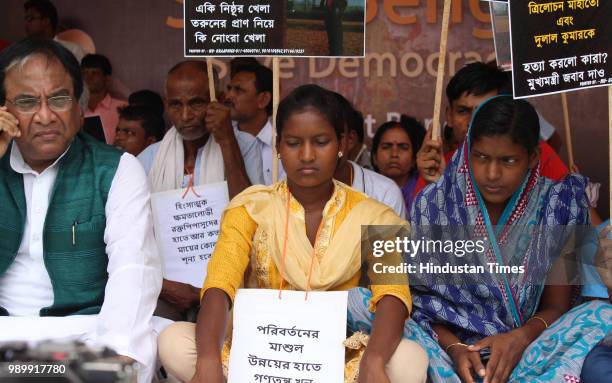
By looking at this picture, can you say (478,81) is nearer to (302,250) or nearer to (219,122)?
(219,122)

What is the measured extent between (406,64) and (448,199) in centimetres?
320

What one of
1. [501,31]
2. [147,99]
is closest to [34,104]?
[501,31]

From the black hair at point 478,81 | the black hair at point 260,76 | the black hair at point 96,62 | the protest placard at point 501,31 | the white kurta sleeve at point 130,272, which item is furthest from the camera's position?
the black hair at point 96,62

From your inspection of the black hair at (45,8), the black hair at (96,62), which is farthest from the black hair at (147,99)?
the black hair at (45,8)

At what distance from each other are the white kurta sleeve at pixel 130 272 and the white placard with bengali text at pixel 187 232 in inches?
37.3

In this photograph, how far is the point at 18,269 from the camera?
12.5 feet

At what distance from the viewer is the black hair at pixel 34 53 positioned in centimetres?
371

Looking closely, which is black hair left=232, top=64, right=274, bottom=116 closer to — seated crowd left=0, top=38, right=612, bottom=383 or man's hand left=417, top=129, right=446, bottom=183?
man's hand left=417, top=129, right=446, bottom=183

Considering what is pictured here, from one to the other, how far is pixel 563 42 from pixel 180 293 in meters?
2.35

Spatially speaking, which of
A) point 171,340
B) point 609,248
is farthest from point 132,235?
point 609,248

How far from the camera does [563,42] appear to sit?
13.5 ft

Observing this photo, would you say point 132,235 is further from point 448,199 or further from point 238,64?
→ point 238,64

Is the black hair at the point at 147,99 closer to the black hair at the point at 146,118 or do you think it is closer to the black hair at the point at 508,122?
the black hair at the point at 146,118

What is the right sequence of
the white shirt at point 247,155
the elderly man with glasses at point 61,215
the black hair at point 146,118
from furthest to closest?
the black hair at point 146,118
the white shirt at point 247,155
the elderly man with glasses at point 61,215
